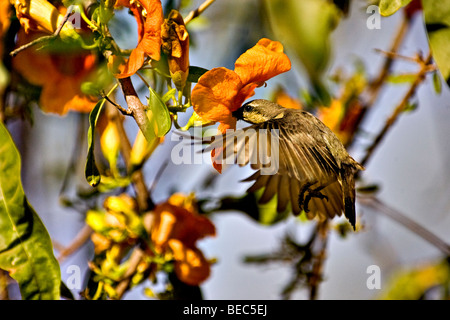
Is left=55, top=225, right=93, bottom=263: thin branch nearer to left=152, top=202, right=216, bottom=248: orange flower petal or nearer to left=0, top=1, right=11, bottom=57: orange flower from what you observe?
left=152, top=202, right=216, bottom=248: orange flower petal

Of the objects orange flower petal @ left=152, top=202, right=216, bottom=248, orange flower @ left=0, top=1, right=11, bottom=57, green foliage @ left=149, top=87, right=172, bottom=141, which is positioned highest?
orange flower @ left=0, top=1, right=11, bottom=57

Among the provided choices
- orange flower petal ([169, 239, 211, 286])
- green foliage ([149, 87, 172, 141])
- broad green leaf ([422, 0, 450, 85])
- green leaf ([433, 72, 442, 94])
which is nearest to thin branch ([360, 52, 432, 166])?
green leaf ([433, 72, 442, 94])

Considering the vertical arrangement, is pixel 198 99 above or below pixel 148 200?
above

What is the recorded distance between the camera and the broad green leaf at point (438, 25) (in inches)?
36.1

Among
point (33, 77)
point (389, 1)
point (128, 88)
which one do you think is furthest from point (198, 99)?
point (33, 77)

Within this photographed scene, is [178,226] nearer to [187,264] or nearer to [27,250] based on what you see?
[187,264]

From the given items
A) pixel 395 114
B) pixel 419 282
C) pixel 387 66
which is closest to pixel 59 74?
pixel 395 114

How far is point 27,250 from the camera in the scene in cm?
98

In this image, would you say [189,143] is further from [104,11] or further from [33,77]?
[33,77]

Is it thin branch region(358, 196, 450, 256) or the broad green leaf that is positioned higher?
→ the broad green leaf

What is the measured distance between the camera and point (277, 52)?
2.86 feet

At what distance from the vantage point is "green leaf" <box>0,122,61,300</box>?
0.97 metres

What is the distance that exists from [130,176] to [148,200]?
3.1 inches

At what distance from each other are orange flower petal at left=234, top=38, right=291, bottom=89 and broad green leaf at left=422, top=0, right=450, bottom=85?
26 centimetres
